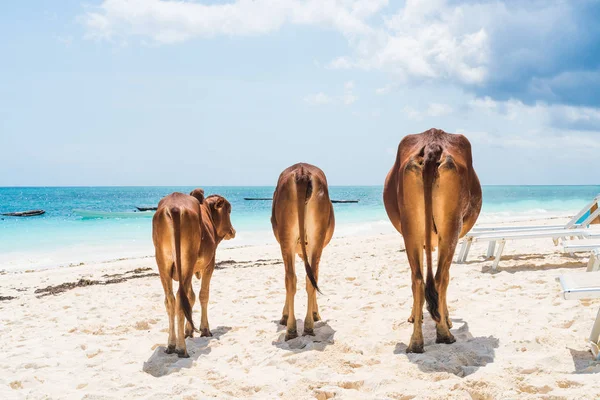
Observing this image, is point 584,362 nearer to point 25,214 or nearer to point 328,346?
point 328,346

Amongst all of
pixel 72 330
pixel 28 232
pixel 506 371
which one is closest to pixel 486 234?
pixel 506 371

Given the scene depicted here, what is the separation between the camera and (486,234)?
898cm

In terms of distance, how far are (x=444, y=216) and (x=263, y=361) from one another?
2170 mm

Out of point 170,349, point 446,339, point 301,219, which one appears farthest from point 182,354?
point 446,339

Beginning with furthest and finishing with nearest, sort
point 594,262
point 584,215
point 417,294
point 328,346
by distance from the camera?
point 584,215
point 594,262
point 328,346
point 417,294

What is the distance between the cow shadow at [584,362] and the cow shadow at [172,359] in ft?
11.0

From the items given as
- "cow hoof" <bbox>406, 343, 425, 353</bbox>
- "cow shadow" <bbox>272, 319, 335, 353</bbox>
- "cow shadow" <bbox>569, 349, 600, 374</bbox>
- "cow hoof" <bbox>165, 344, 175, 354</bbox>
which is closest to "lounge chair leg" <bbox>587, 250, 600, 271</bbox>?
"cow shadow" <bbox>569, 349, 600, 374</bbox>

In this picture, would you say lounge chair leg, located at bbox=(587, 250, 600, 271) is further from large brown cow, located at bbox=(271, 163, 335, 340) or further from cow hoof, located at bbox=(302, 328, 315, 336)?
cow hoof, located at bbox=(302, 328, 315, 336)

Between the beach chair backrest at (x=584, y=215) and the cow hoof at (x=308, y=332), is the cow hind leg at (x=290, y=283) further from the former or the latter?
the beach chair backrest at (x=584, y=215)

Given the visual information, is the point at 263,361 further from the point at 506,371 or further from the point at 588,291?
the point at 588,291

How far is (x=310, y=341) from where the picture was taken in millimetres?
5113

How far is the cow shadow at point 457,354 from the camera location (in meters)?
4.00

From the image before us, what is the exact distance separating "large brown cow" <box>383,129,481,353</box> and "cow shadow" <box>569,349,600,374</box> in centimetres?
106

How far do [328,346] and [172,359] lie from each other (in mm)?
1592
